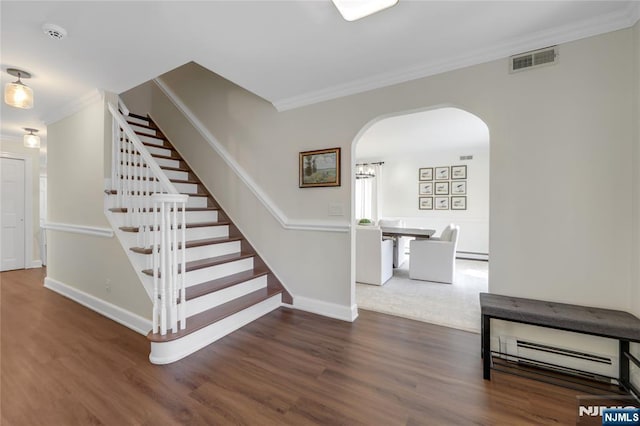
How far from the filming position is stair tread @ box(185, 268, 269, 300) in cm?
241

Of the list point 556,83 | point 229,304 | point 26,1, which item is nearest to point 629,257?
point 556,83

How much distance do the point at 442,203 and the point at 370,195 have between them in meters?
1.86

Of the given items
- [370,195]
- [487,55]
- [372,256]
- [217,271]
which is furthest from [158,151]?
[370,195]

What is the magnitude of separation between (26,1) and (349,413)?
3050 mm

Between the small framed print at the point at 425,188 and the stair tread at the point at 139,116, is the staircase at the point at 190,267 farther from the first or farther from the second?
the small framed print at the point at 425,188

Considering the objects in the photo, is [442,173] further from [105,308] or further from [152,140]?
[105,308]

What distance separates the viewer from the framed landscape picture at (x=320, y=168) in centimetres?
278

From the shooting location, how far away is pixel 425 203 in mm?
6680

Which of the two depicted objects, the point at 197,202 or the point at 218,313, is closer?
the point at 218,313

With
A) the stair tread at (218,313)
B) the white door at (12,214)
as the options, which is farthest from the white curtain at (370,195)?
the white door at (12,214)

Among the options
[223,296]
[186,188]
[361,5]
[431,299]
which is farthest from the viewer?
[186,188]

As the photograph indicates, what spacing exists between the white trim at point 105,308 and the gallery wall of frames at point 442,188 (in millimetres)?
6119

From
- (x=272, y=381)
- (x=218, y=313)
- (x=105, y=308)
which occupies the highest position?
(x=218, y=313)

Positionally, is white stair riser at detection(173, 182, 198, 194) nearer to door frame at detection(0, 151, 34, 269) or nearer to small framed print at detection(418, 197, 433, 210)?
door frame at detection(0, 151, 34, 269)
